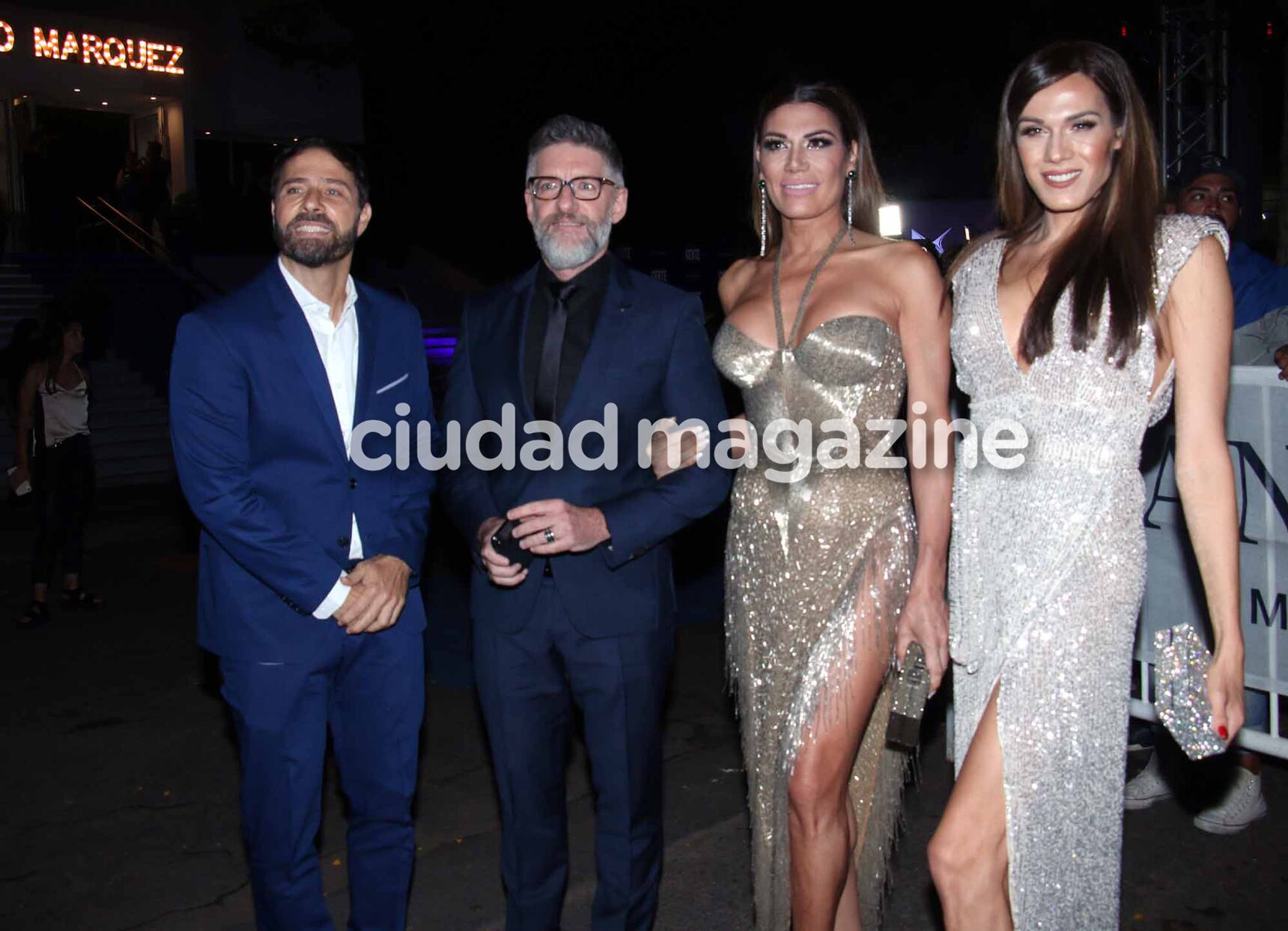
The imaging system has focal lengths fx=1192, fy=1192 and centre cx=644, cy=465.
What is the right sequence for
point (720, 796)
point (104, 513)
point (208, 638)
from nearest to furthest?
point (208, 638), point (720, 796), point (104, 513)

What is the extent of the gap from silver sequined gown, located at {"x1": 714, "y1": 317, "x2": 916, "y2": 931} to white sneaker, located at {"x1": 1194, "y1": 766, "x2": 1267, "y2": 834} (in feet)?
5.42

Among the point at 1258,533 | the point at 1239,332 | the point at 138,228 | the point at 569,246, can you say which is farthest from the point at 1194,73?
the point at 138,228

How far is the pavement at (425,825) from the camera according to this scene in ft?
12.8

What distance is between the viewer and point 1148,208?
2.64 meters

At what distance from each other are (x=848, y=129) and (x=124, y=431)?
14407 mm

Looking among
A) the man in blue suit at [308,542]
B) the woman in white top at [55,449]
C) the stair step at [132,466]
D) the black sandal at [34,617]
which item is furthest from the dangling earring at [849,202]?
the stair step at [132,466]

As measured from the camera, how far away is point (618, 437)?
318 cm

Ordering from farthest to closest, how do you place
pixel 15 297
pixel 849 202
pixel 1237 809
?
pixel 15 297 < pixel 1237 809 < pixel 849 202

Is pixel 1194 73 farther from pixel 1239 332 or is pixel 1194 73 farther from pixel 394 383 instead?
pixel 394 383

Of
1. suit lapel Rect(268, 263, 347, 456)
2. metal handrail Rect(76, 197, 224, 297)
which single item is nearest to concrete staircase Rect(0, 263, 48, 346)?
metal handrail Rect(76, 197, 224, 297)

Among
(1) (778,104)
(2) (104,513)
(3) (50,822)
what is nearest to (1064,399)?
(1) (778,104)

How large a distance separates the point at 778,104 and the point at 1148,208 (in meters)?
1.06

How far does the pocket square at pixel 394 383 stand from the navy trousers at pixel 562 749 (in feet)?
2.30

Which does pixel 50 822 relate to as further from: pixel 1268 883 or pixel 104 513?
pixel 104 513
